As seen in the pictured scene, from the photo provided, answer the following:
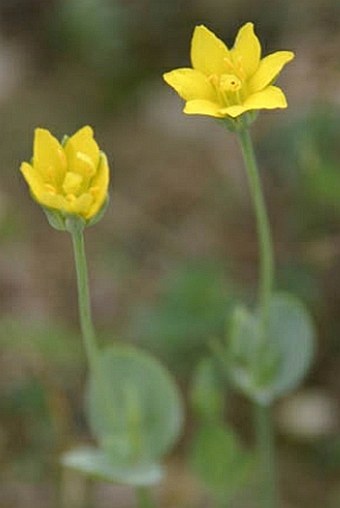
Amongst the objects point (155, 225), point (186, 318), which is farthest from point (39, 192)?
point (155, 225)

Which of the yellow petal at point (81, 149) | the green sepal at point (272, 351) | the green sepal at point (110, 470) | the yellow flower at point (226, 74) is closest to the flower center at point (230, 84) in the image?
the yellow flower at point (226, 74)

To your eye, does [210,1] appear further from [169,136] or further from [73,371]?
[73,371]

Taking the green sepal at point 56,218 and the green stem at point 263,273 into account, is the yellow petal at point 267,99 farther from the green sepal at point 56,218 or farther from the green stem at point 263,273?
the green sepal at point 56,218

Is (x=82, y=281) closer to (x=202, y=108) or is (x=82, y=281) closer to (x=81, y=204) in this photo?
(x=81, y=204)

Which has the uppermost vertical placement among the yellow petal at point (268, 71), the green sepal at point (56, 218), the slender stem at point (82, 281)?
the yellow petal at point (268, 71)

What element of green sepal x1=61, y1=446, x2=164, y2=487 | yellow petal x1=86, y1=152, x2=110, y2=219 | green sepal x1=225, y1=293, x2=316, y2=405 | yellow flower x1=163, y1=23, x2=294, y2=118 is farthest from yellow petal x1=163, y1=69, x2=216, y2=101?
green sepal x1=61, y1=446, x2=164, y2=487
